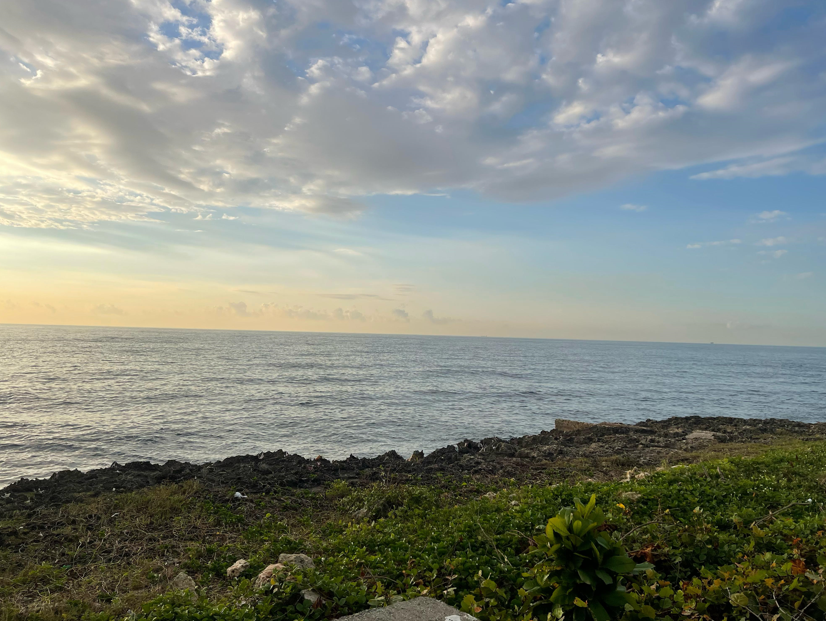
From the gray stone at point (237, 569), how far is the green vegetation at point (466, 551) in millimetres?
152

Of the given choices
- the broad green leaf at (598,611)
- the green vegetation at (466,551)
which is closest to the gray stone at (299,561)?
the green vegetation at (466,551)

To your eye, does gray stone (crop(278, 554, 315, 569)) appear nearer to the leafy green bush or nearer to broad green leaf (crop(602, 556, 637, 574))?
the leafy green bush

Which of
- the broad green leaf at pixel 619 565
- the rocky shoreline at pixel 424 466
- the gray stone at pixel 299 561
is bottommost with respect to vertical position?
the rocky shoreline at pixel 424 466

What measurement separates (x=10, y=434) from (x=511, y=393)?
3727 cm

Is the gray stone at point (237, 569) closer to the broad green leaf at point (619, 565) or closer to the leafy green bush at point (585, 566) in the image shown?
the leafy green bush at point (585, 566)

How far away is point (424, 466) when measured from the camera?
633 inches

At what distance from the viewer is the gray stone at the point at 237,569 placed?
698 centimetres

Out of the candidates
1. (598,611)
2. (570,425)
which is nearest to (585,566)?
(598,611)

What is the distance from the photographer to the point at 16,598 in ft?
21.6

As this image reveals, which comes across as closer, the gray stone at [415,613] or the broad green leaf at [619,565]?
the broad green leaf at [619,565]

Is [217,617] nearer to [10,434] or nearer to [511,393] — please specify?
[10,434]

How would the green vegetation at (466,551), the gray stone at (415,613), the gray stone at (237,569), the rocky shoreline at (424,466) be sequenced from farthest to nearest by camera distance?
the rocky shoreline at (424,466) < the gray stone at (237,569) < the gray stone at (415,613) < the green vegetation at (466,551)

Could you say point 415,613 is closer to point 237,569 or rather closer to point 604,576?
point 604,576

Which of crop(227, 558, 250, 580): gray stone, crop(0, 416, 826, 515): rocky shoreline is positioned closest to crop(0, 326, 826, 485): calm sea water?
crop(0, 416, 826, 515): rocky shoreline
